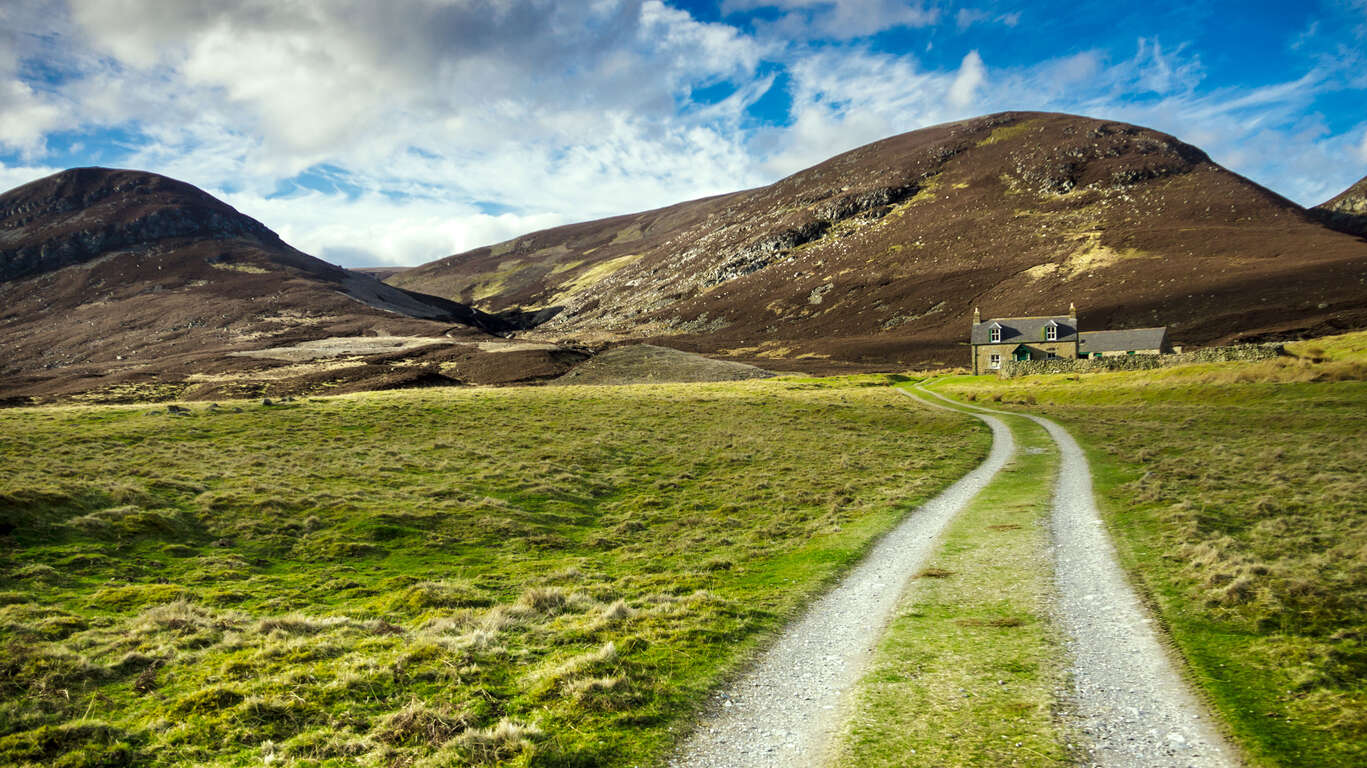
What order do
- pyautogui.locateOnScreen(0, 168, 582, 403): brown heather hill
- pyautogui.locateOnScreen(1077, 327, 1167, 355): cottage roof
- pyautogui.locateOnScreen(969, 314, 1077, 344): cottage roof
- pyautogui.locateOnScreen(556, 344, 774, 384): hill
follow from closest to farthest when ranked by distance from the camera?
1. pyautogui.locateOnScreen(1077, 327, 1167, 355): cottage roof
2. pyautogui.locateOnScreen(969, 314, 1077, 344): cottage roof
3. pyautogui.locateOnScreen(0, 168, 582, 403): brown heather hill
4. pyautogui.locateOnScreen(556, 344, 774, 384): hill

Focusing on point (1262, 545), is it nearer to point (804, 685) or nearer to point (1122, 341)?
point (804, 685)

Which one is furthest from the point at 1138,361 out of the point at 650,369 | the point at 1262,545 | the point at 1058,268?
the point at 1058,268

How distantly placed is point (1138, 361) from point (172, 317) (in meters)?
191

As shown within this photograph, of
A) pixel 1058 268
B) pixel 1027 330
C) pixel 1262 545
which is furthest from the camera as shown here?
pixel 1058 268

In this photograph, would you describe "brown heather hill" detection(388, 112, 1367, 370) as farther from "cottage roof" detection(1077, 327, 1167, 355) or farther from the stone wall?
the stone wall

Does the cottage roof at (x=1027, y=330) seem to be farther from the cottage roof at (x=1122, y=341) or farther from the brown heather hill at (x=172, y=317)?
the brown heather hill at (x=172, y=317)

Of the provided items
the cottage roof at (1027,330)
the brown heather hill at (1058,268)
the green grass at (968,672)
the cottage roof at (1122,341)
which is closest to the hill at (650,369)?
the brown heather hill at (1058,268)

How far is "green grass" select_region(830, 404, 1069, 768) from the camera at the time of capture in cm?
834

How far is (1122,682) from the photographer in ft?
33.0

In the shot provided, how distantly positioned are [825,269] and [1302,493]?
16898 cm

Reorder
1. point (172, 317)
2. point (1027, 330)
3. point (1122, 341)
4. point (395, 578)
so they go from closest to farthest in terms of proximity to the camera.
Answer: point (395, 578) < point (1122, 341) < point (1027, 330) < point (172, 317)

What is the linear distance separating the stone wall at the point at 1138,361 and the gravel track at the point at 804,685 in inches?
2652

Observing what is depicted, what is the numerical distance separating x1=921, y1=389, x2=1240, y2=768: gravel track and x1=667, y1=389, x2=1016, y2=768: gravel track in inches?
136

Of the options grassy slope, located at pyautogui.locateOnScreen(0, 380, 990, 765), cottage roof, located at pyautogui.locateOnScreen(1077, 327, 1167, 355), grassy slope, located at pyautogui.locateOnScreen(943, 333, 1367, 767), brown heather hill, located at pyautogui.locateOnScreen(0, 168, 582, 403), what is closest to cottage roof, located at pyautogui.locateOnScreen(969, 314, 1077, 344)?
cottage roof, located at pyautogui.locateOnScreen(1077, 327, 1167, 355)
